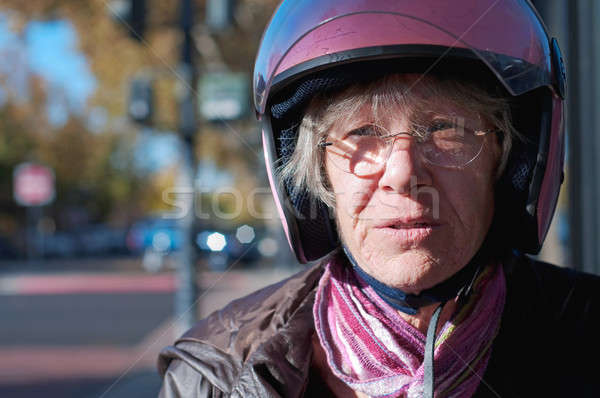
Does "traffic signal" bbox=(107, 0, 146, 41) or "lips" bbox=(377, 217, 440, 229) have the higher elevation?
"traffic signal" bbox=(107, 0, 146, 41)

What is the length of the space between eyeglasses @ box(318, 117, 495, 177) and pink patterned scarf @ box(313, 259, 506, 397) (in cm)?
28

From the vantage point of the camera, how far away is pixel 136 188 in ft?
122

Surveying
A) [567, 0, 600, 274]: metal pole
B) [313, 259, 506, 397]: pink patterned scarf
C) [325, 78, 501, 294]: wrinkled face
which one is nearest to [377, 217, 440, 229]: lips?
[325, 78, 501, 294]: wrinkled face

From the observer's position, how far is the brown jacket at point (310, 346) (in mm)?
1347

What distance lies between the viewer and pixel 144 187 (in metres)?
36.2

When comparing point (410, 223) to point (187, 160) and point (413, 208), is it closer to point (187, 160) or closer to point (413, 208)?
point (413, 208)

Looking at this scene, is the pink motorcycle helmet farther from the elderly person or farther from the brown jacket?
the brown jacket

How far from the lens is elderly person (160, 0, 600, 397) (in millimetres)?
1297

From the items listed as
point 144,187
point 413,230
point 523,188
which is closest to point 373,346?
point 413,230

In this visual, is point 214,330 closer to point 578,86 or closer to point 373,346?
point 373,346

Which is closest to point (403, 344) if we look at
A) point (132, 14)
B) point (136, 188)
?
point (132, 14)

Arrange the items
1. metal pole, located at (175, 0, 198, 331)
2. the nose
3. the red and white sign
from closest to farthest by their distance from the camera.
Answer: the nose → metal pole, located at (175, 0, 198, 331) → the red and white sign

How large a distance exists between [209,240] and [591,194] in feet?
9.16

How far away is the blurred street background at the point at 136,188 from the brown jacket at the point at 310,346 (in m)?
0.53
